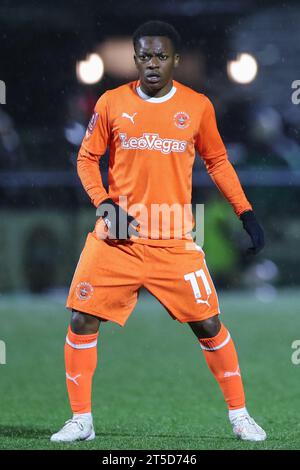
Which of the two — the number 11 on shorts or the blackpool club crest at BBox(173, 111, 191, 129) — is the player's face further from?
the number 11 on shorts

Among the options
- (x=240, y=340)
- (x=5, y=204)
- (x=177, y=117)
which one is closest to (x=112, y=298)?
(x=177, y=117)

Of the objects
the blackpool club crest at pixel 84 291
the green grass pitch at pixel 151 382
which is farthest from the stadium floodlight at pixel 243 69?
the blackpool club crest at pixel 84 291

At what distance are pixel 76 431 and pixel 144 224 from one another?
3.40 feet

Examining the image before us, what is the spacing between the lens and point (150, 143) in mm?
5613

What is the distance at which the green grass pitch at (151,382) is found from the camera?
582 centimetres

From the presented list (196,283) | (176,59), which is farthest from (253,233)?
(176,59)

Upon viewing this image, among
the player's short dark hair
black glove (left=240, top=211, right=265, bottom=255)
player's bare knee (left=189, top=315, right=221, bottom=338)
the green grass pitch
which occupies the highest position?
the player's short dark hair

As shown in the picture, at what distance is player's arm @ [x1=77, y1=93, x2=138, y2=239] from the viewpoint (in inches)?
219

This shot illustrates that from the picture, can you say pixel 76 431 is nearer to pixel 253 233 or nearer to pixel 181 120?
A: pixel 253 233

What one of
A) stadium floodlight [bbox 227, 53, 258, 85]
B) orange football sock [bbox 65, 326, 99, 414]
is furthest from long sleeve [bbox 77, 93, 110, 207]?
stadium floodlight [bbox 227, 53, 258, 85]

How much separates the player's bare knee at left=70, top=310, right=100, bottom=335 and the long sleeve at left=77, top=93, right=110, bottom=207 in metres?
0.55

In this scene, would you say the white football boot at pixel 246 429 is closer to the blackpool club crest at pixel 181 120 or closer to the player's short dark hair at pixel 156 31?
the blackpool club crest at pixel 181 120

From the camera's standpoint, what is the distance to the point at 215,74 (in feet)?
50.8

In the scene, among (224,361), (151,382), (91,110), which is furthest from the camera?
(91,110)
